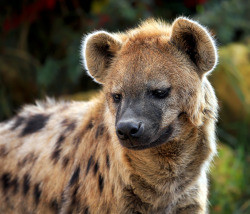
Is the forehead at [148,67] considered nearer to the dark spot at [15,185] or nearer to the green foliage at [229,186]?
the dark spot at [15,185]

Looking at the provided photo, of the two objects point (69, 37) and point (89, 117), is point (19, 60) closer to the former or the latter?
point (69, 37)

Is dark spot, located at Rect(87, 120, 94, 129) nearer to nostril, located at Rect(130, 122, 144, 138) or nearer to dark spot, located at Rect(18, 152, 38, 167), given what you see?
dark spot, located at Rect(18, 152, 38, 167)

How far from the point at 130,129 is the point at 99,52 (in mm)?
767

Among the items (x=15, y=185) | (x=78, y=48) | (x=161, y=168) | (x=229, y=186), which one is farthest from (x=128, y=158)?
(x=78, y=48)

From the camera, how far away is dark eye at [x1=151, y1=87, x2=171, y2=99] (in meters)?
3.12

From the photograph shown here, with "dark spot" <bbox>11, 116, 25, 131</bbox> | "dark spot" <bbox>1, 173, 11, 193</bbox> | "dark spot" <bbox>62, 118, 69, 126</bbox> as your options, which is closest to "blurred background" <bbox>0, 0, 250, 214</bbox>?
"dark spot" <bbox>11, 116, 25, 131</bbox>

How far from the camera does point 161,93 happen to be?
3.13 metres

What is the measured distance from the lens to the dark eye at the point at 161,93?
3.12 m

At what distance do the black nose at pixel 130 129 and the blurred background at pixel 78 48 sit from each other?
248 centimetres

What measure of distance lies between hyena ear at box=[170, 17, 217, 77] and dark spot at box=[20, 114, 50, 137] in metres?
1.31

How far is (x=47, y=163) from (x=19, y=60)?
138 inches

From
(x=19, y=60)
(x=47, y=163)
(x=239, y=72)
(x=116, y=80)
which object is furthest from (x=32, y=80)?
(x=116, y=80)

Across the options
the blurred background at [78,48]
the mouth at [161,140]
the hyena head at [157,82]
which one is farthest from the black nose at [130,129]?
the blurred background at [78,48]

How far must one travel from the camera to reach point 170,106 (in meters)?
3.16
